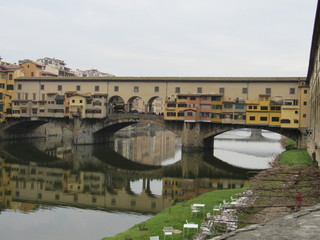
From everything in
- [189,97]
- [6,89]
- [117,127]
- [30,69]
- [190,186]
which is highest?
[30,69]

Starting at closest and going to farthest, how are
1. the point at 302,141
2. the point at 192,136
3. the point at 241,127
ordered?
the point at 302,141, the point at 241,127, the point at 192,136

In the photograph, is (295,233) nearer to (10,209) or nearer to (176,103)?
(10,209)

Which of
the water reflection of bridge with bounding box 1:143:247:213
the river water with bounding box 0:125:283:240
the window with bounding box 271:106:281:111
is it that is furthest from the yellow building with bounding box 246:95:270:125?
the water reflection of bridge with bounding box 1:143:247:213

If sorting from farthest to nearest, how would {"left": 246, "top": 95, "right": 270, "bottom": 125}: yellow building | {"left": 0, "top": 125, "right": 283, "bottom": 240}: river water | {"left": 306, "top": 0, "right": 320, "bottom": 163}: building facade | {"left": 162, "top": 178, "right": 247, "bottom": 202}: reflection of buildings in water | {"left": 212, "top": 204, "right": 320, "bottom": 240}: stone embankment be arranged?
{"left": 246, "top": 95, "right": 270, "bottom": 125}: yellow building
{"left": 162, "top": 178, "right": 247, "bottom": 202}: reflection of buildings in water
{"left": 306, "top": 0, "right": 320, "bottom": 163}: building facade
{"left": 0, "top": 125, "right": 283, "bottom": 240}: river water
{"left": 212, "top": 204, "right": 320, "bottom": 240}: stone embankment

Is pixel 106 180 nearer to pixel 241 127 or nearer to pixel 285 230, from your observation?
pixel 241 127

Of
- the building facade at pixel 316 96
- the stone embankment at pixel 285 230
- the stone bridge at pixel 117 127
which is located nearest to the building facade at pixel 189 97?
the stone bridge at pixel 117 127

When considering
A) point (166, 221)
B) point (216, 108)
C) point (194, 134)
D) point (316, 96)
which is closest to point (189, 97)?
point (216, 108)

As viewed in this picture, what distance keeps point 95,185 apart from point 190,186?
823cm

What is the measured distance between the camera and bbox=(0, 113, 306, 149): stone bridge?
52062 mm

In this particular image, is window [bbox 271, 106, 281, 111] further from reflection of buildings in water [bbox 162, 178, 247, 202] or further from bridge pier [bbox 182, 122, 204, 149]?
reflection of buildings in water [bbox 162, 178, 247, 202]

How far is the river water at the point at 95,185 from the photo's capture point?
63.1ft

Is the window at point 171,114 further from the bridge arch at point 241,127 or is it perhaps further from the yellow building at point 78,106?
the yellow building at point 78,106

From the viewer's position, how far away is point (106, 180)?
106 ft

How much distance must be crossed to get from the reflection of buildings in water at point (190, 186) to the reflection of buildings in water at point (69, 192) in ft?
4.80
